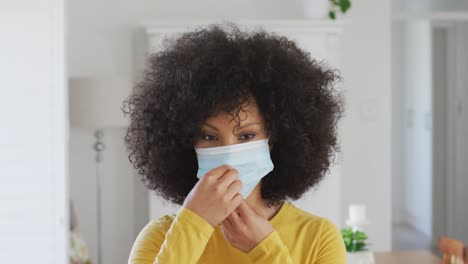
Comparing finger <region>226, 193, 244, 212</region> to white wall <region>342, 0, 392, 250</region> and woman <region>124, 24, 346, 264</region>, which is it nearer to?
woman <region>124, 24, 346, 264</region>

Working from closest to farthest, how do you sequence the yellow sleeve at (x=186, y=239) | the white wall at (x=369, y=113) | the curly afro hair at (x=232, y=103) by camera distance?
the yellow sleeve at (x=186, y=239) → the curly afro hair at (x=232, y=103) → the white wall at (x=369, y=113)

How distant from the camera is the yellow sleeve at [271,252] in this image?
1.07 metres

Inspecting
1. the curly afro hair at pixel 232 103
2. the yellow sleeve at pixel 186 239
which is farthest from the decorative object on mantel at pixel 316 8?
the yellow sleeve at pixel 186 239

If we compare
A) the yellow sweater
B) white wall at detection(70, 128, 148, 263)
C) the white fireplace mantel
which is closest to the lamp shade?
the white fireplace mantel

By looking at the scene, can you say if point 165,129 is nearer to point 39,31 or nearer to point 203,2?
point 39,31

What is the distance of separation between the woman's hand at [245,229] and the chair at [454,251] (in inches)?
78.2

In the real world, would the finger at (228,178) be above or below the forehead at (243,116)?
below

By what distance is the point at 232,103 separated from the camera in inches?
43.7

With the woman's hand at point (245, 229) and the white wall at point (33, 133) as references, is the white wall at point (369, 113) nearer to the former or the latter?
the white wall at point (33, 133)

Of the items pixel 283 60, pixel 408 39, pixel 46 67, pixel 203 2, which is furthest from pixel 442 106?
pixel 283 60

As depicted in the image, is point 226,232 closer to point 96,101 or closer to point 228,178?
point 228,178

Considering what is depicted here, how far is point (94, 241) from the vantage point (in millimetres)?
4586

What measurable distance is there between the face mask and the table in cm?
189

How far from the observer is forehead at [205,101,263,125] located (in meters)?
1.10
